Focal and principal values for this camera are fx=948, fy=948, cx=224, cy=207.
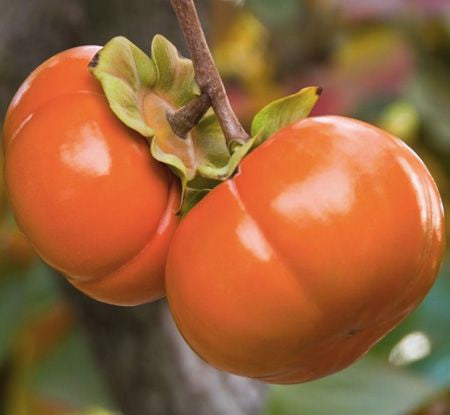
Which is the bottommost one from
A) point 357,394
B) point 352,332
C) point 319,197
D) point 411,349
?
point 411,349

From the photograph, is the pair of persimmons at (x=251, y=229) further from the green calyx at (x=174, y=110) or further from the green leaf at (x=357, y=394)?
the green leaf at (x=357, y=394)

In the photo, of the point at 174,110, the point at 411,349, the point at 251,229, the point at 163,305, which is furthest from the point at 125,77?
the point at 411,349

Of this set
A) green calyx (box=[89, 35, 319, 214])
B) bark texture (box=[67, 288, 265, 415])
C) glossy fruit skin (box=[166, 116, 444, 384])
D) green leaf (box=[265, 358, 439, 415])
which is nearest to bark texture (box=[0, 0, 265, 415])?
bark texture (box=[67, 288, 265, 415])

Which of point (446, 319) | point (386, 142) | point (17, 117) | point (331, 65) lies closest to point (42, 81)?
point (17, 117)

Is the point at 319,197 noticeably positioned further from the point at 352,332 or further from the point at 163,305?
the point at 163,305

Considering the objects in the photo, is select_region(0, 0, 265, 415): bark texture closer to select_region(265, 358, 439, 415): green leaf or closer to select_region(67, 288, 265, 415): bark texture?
select_region(67, 288, 265, 415): bark texture

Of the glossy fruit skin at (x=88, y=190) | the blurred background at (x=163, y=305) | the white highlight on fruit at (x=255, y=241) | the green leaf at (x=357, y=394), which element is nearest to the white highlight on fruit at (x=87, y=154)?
the glossy fruit skin at (x=88, y=190)

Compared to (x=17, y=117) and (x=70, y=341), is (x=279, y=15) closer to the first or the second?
(x=70, y=341)
